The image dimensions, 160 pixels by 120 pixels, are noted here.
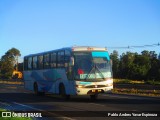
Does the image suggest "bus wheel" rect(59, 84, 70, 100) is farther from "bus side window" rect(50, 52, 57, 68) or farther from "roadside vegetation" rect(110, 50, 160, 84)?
"roadside vegetation" rect(110, 50, 160, 84)

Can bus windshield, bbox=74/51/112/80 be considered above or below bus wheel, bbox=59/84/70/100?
above

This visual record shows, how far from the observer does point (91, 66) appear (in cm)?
2338

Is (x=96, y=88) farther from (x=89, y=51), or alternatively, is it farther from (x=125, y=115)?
(x=125, y=115)

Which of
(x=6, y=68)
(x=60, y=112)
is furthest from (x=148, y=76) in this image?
(x=60, y=112)

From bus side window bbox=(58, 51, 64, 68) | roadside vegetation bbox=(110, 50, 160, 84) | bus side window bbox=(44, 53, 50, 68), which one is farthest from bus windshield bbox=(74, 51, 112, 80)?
roadside vegetation bbox=(110, 50, 160, 84)

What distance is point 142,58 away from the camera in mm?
115875

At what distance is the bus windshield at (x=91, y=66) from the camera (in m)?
23.2

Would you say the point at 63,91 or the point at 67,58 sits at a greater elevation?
the point at 67,58

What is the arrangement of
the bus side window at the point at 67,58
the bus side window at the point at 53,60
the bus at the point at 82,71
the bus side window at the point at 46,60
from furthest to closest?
the bus side window at the point at 46,60 → the bus side window at the point at 53,60 → the bus side window at the point at 67,58 → the bus at the point at 82,71

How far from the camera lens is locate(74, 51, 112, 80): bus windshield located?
Result: 23219 millimetres

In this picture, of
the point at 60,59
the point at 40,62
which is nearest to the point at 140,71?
the point at 40,62

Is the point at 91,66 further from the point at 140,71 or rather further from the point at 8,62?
the point at 8,62

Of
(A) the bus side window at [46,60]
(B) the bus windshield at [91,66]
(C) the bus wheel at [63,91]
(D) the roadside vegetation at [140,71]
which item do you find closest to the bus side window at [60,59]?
(C) the bus wheel at [63,91]

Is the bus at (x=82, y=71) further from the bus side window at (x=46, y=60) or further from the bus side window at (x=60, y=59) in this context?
the bus side window at (x=46, y=60)
